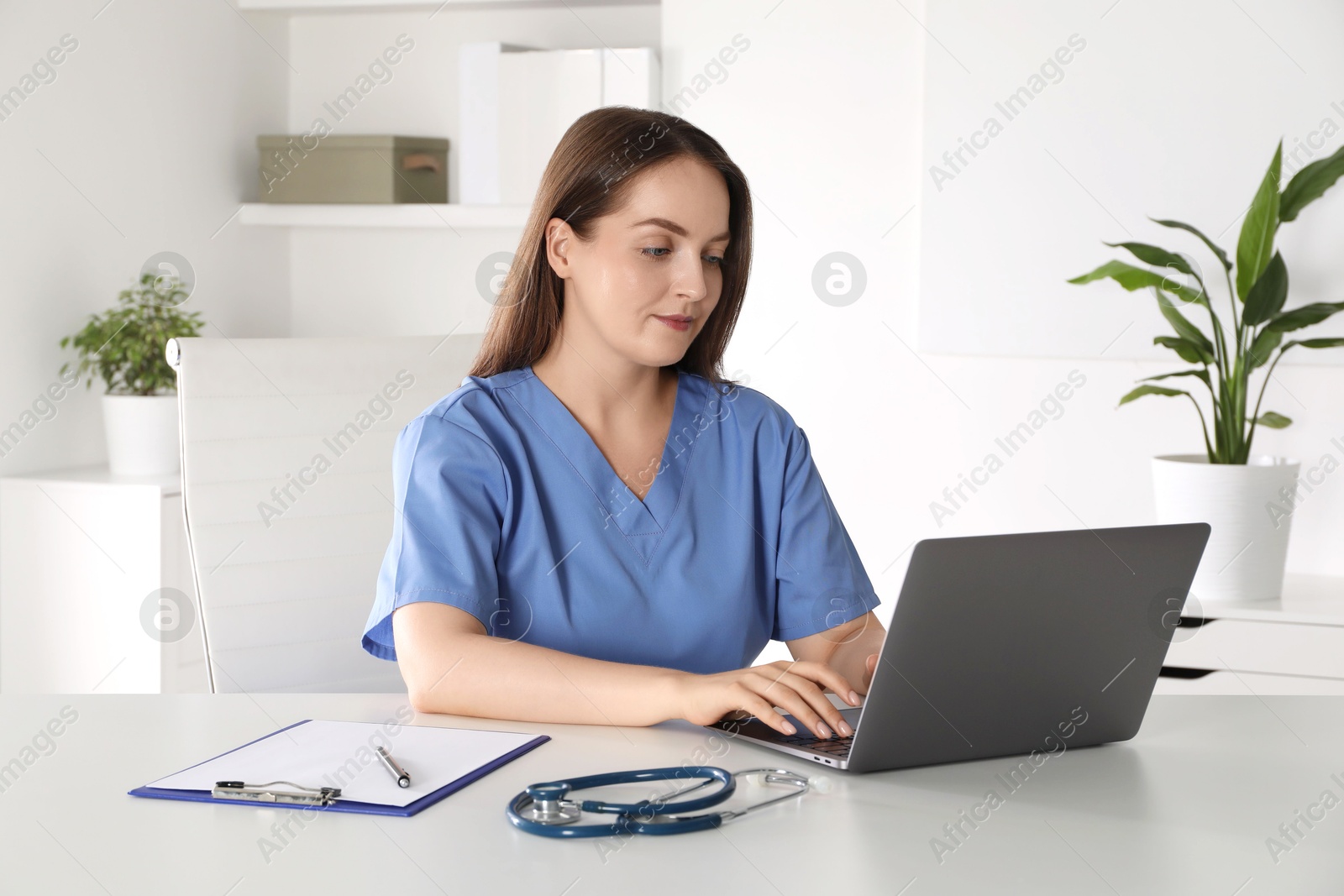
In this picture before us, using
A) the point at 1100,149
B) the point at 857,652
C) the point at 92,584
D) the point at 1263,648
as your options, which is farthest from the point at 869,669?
the point at 92,584

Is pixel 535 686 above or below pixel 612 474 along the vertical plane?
below

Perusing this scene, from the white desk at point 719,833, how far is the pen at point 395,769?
4 centimetres

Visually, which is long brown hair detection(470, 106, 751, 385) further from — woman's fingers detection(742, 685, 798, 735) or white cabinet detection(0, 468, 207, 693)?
white cabinet detection(0, 468, 207, 693)

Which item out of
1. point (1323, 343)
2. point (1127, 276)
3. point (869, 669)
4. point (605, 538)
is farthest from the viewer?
point (1127, 276)

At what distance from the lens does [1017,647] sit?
3.16 ft

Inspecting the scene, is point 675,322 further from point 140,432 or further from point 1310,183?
point 140,432

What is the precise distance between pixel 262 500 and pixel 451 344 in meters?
0.34

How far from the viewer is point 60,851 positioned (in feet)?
2.72

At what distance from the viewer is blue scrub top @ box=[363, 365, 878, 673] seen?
4.24 feet

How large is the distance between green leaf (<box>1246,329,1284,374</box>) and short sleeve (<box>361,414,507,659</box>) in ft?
5.15

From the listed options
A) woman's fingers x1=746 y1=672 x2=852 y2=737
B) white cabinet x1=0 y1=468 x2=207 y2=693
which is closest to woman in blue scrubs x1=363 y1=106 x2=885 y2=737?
woman's fingers x1=746 y1=672 x2=852 y2=737

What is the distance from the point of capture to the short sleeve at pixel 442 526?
4.08 ft

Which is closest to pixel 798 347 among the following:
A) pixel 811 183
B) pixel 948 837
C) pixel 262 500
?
pixel 811 183

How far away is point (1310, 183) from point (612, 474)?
1.53 metres
